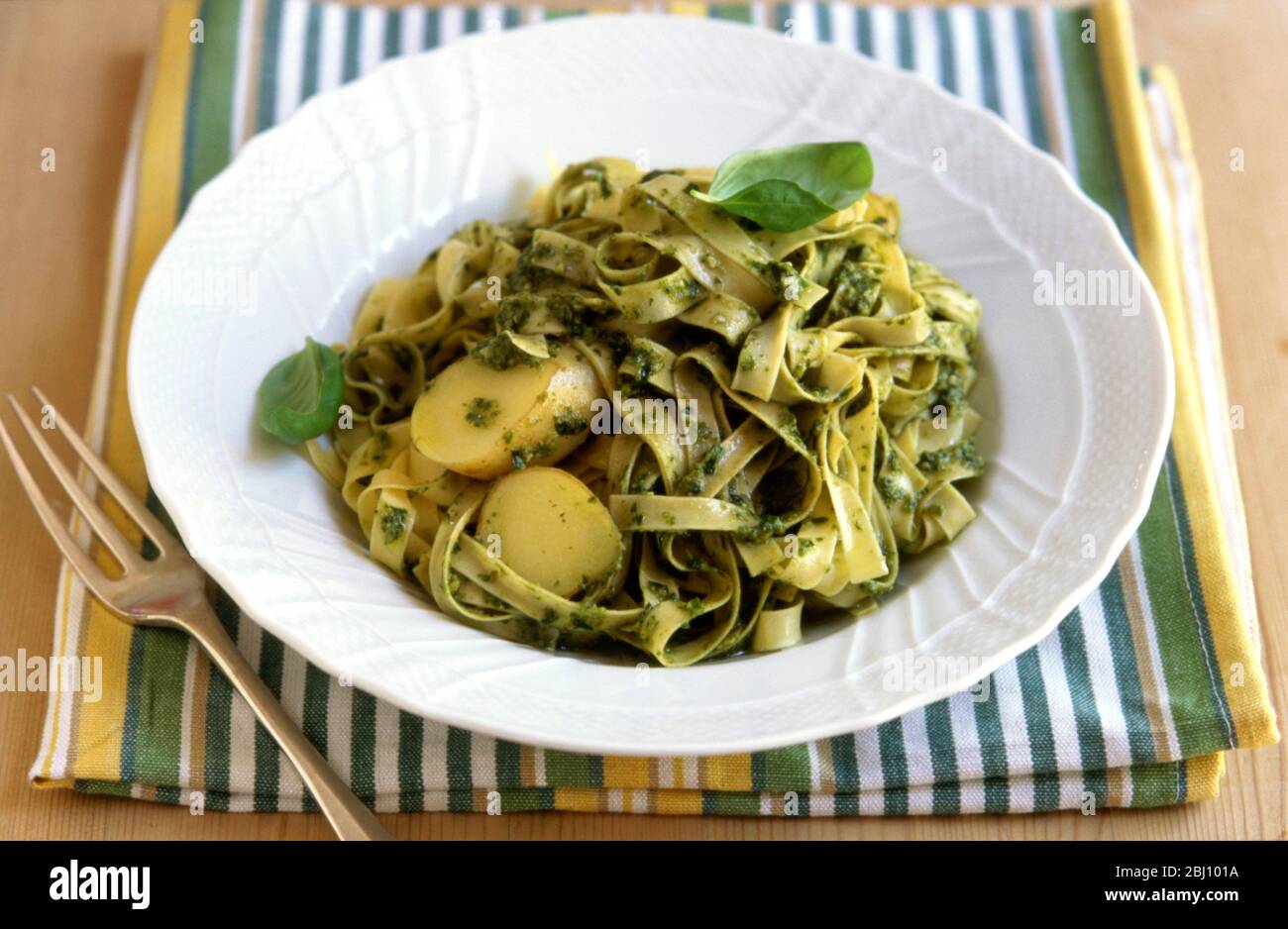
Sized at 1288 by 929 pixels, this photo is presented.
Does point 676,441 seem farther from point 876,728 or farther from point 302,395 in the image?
point 302,395

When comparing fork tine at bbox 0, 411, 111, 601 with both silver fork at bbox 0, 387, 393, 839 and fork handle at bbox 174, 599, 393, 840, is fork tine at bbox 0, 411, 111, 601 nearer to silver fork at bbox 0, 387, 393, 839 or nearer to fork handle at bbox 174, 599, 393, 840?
silver fork at bbox 0, 387, 393, 839

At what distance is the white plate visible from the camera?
132 inches

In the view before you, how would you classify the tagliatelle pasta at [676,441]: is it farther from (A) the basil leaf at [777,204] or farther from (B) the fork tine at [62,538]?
(B) the fork tine at [62,538]

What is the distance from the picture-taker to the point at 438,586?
12.4 feet

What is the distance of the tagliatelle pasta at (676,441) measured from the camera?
3.75 meters

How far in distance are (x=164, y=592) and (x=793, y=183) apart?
7.75ft

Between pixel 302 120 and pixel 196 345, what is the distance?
1.09 m

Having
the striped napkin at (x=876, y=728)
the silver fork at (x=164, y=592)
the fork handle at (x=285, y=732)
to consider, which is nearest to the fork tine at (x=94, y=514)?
the silver fork at (x=164, y=592)

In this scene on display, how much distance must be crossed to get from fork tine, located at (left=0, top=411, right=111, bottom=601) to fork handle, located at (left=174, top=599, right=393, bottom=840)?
31 cm

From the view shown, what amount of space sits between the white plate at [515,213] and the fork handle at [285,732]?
414mm

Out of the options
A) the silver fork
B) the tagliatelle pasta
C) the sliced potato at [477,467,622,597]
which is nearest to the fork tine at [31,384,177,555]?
the silver fork

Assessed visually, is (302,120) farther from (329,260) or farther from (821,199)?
(821,199)

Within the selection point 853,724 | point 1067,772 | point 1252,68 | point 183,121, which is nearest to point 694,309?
point 853,724

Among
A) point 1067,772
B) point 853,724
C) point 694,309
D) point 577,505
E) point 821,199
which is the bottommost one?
point 1067,772
